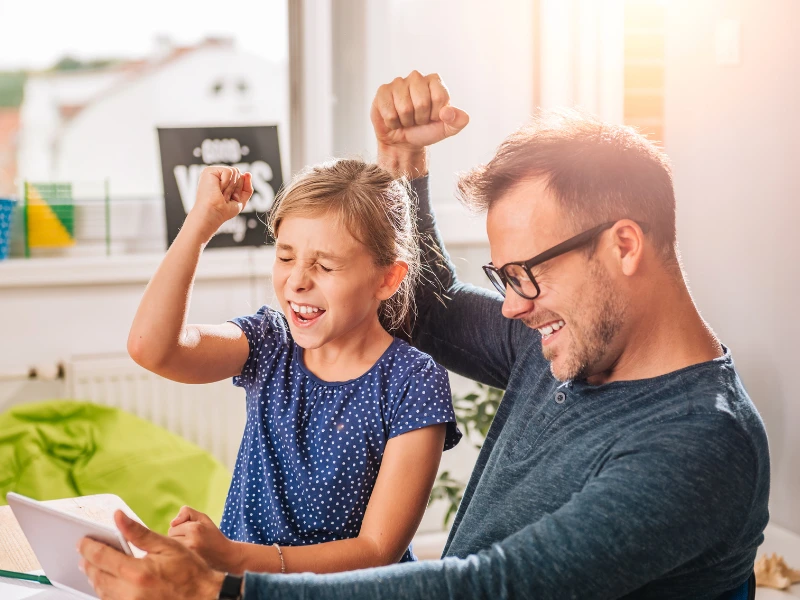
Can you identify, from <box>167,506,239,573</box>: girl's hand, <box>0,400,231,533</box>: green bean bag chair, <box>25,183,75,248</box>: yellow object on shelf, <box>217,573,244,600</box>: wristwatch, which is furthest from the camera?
<box>25,183,75,248</box>: yellow object on shelf

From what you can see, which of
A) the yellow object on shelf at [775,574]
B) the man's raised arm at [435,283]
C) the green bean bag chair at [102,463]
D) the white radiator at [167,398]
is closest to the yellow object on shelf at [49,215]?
the white radiator at [167,398]

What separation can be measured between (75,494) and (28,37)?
148cm

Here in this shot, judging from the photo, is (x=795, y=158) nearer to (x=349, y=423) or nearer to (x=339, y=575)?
(x=349, y=423)

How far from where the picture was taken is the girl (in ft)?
4.53

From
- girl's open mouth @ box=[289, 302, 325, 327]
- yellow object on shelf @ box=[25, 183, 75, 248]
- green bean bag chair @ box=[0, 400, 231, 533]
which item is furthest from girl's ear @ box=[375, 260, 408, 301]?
yellow object on shelf @ box=[25, 183, 75, 248]

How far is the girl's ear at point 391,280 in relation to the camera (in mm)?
1499

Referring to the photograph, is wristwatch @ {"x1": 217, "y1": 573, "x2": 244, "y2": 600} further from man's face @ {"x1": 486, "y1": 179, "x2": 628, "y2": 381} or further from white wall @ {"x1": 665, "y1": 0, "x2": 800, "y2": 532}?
white wall @ {"x1": 665, "y1": 0, "x2": 800, "y2": 532}

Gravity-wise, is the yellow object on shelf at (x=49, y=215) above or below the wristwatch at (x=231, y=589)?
above

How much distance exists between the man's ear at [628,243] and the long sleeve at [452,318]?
0.39m

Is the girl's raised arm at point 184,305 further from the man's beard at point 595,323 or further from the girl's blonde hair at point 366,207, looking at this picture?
the man's beard at point 595,323

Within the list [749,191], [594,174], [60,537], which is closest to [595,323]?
[594,174]

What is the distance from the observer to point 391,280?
1512mm

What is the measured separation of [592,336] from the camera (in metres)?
1.27

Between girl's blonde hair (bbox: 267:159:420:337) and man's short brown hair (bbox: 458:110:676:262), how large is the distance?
0.18 m
